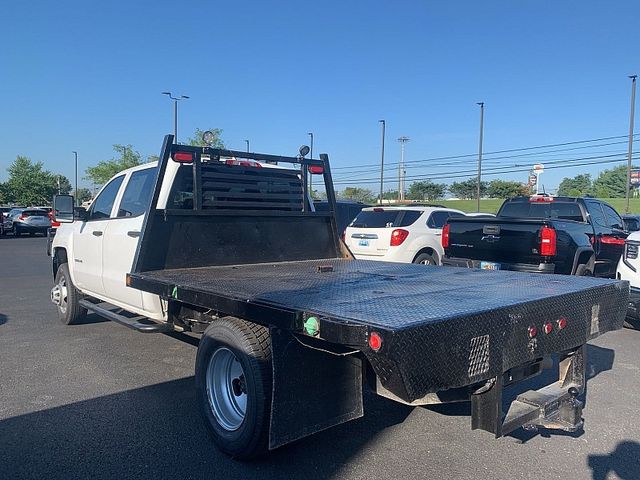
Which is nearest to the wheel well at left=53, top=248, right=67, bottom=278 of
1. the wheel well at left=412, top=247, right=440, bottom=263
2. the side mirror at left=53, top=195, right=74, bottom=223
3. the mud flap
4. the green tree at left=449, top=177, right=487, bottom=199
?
the side mirror at left=53, top=195, right=74, bottom=223

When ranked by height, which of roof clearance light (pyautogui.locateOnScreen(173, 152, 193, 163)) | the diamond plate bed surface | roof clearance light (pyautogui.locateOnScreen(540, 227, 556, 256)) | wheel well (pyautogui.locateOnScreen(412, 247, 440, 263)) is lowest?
wheel well (pyautogui.locateOnScreen(412, 247, 440, 263))

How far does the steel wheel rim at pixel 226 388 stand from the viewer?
12.7 ft

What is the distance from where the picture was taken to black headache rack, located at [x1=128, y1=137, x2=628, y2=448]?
8.83ft

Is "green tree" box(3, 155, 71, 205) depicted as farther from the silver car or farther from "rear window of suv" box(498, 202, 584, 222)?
"rear window of suv" box(498, 202, 584, 222)

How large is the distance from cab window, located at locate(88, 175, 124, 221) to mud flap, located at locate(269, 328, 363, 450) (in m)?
3.98

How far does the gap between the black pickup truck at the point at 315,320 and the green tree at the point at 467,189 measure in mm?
79019

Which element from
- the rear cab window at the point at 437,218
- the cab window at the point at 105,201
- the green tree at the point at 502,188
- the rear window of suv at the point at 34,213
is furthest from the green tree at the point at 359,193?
the cab window at the point at 105,201

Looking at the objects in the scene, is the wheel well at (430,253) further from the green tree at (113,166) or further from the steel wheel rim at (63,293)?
the green tree at (113,166)

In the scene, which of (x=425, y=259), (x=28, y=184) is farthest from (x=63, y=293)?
(x=28, y=184)

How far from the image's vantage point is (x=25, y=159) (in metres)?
66.9

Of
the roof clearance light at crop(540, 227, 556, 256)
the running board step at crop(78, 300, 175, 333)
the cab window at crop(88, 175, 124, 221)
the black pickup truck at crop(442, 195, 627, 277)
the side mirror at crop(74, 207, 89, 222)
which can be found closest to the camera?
the running board step at crop(78, 300, 175, 333)

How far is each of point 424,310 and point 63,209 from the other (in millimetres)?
5397

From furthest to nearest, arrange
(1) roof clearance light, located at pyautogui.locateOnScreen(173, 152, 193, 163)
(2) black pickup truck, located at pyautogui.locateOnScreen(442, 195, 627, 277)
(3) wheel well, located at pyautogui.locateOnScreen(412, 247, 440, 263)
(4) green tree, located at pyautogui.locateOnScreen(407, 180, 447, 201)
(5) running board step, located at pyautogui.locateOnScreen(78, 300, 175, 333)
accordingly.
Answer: (4) green tree, located at pyautogui.locateOnScreen(407, 180, 447, 201)
(3) wheel well, located at pyautogui.locateOnScreen(412, 247, 440, 263)
(2) black pickup truck, located at pyautogui.locateOnScreen(442, 195, 627, 277)
(1) roof clearance light, located at pyautogui.locateOnScreen(173, 152, 193, 163)
(5) running board step, located at pyautogui.locateOnScreen(78, 300, 175, 333)

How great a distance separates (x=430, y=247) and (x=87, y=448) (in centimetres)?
868
